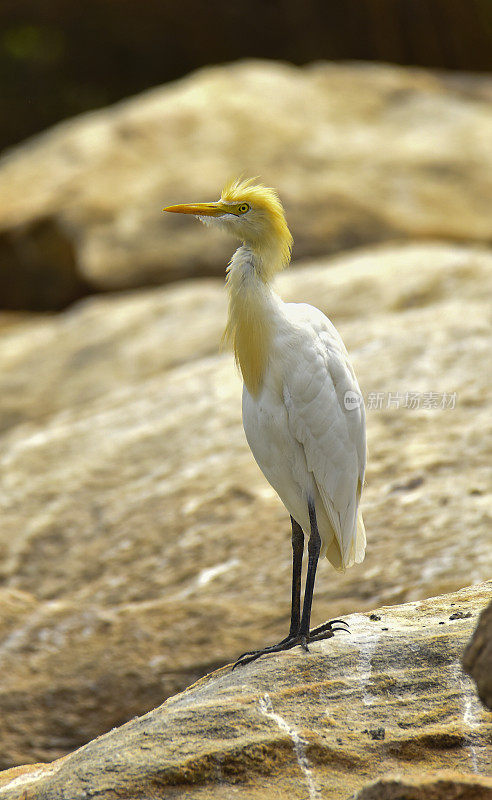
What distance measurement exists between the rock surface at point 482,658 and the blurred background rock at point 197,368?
2384 mm

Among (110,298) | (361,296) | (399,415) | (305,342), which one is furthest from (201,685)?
(110,298)

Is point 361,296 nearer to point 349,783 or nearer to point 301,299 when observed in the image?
point 301,299

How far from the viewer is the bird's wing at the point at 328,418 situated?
12.7ft

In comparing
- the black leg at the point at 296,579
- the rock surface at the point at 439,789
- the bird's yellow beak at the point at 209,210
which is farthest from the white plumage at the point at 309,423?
the rock surface at the point at 439,789

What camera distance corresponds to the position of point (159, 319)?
28.6 feet

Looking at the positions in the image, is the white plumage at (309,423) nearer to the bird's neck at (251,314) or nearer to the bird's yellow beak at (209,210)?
the bird's neck at (251,314)

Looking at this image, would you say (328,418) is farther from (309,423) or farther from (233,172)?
(233,172)

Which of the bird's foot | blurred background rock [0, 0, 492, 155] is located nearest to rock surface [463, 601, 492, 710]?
the bird's foot

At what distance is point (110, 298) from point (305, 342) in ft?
20.6

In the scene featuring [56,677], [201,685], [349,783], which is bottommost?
[56,677]

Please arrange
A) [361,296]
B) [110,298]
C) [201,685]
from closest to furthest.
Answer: [201,685], [361,296], [110,298]

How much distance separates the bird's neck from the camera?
155 inches
